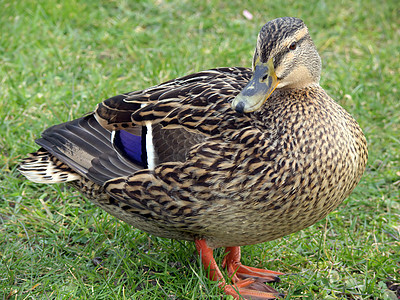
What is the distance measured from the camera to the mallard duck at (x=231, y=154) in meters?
2.89

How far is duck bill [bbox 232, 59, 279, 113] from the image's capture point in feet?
9.23

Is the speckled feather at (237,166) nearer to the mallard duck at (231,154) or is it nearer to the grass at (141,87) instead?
the mallard duck at (231,154)

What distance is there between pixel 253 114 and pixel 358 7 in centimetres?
398

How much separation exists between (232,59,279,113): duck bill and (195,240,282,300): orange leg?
88 cm

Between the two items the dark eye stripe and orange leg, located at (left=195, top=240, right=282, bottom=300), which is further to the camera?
orange leg, located at (left=195, top=240, right=282, bottom=300)

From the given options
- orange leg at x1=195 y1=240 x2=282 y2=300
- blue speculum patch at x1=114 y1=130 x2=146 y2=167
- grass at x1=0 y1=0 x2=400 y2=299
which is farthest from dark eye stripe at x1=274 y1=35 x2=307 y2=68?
grass at x1=0 y1=0 x2=400 y2=299

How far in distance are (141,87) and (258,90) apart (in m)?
2.30

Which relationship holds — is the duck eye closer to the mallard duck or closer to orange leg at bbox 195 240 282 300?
the mallard duck

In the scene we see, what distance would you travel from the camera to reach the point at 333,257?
140 inches

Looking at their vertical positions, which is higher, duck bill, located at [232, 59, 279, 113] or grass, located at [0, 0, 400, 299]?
duck bill, located at [232, 59, 279, 113]

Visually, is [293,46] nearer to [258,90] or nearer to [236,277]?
[258,90]

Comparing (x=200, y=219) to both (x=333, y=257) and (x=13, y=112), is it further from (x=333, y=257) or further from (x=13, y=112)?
(x=13, y=112)

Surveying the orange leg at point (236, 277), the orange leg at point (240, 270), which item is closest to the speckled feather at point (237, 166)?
the orange leg at point (236, 277)

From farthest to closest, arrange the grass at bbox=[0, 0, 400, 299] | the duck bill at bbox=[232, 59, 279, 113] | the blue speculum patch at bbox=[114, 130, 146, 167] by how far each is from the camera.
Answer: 1. the grass at bbox=[0, 0, 400, 299]
2. the blue speculum patch at bbox=[114, 130, 146, 167]
3. the duck bill at bbox=[232, 59, 279, 113]
